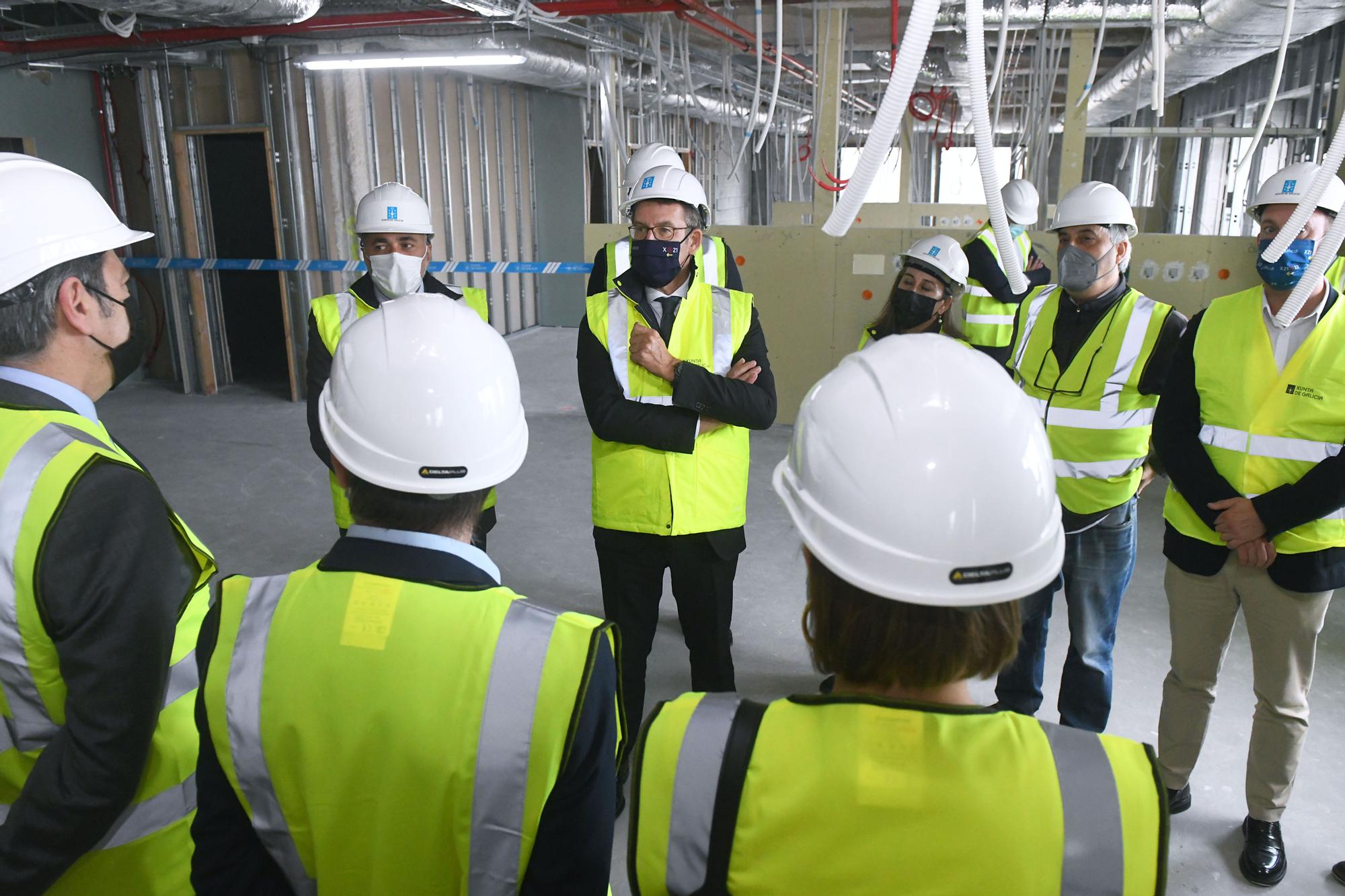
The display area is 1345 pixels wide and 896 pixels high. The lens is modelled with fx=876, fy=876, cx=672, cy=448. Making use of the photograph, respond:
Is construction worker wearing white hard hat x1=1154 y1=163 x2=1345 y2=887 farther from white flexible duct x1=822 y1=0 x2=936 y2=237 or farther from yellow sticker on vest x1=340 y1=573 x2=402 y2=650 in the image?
yellow sticker on vest x1=340 y1=573 x2=402 y2=650

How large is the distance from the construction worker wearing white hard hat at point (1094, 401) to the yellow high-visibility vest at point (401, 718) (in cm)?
187

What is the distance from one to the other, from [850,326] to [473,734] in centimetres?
559

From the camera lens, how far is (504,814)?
1.03 m

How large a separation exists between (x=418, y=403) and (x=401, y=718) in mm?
406

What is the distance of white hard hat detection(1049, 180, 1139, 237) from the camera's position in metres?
2.60

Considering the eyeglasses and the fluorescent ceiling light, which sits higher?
the fluorescent ceiling light

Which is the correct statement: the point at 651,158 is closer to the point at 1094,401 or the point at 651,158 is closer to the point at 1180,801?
the point at 1094,401

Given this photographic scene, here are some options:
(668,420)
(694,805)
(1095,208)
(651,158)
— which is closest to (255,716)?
(694,805)

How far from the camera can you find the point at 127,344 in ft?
4.86

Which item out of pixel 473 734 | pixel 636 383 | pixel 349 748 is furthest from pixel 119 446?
pixel 636 383

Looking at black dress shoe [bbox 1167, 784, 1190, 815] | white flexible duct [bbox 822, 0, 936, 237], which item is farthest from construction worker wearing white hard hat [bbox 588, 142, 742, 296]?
black dress shoe [bbox 1167, 784, 1190, 815]

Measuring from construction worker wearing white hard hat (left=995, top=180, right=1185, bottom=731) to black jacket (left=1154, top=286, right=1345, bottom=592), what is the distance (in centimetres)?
11

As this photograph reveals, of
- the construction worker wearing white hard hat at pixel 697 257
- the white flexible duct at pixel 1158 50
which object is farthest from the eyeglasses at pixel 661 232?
the white flexible duct at pixel 1158 50

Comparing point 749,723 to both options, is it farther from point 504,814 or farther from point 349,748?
point 349,748
